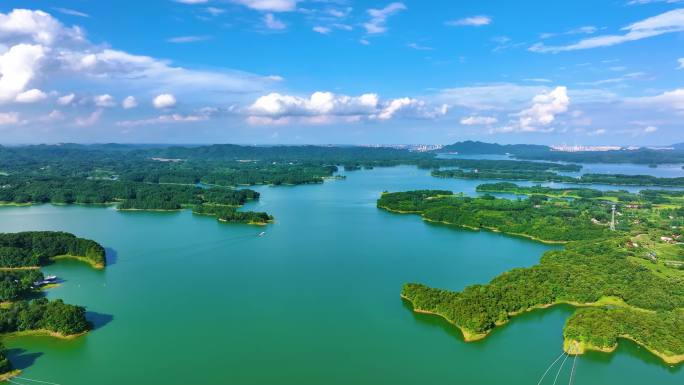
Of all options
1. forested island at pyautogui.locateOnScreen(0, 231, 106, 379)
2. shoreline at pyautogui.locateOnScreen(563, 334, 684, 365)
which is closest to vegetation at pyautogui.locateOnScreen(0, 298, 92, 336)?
forested island at pyautogui.locateOnScreen(0, 231, 106, 379)

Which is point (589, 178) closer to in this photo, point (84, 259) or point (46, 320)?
point (84, 259)

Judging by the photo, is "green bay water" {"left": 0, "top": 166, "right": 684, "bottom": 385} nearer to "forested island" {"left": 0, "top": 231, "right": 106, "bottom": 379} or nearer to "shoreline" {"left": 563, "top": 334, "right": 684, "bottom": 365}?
"shoreline" {"left": 563, "top": 334, "right": 684, "bottom": 365}

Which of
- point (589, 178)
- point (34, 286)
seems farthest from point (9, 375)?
point (589, 178)

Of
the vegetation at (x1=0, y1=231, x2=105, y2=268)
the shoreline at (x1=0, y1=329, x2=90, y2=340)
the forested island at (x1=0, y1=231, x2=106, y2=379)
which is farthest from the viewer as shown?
the vegetation at (x1=0, y1=231, x2=105, y2=268)

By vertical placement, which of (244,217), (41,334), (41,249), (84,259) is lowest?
(41,334)

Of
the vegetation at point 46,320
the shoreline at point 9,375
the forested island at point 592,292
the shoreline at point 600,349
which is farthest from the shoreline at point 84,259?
the shoreline at point 600,349

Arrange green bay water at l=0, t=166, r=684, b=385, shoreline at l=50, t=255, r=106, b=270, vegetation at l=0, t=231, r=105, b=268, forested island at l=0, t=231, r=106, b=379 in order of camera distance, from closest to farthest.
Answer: green bay water at l=0, t=166, r=684, b=385, forested island at l=0, t=231, r=106, b=379, vegetation at l=0, t=231, r=105, b=268, shoreline at l=50, t=255, r=106, b=270

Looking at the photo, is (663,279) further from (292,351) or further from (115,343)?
(115,343)
